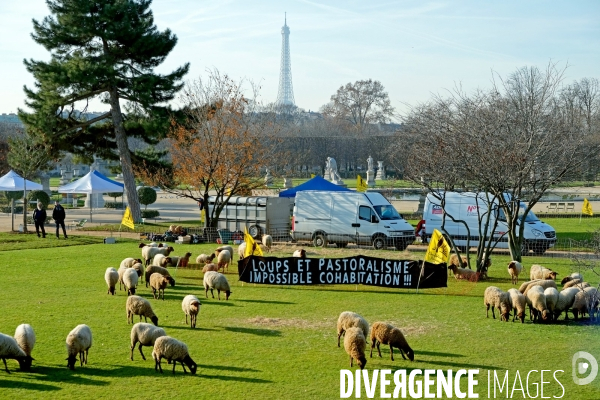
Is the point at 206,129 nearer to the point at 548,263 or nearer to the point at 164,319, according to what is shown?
the point at 548,263

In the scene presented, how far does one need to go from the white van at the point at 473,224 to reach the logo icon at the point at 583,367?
13939 mm

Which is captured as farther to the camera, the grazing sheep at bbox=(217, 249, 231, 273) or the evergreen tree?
the evergreen tree

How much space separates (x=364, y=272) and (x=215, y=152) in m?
16.2

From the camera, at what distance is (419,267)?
18984 mm

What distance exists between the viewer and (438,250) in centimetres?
1870

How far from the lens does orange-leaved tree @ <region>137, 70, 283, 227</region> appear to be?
33.2 meters

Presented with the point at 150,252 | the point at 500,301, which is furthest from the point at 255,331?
the point at 150,252

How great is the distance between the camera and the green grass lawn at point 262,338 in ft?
35.3

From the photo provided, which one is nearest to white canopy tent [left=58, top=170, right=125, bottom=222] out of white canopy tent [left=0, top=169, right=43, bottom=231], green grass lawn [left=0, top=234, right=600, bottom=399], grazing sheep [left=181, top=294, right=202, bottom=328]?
white canopy tent [left=0, top=169, right=43, bottom=231]

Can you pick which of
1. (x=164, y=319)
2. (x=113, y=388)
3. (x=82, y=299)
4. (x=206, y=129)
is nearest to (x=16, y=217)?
(x=206, y=129)

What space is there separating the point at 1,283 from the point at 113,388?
1153cm

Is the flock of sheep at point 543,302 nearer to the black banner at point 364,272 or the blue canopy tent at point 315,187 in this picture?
the black banner at point 364,272

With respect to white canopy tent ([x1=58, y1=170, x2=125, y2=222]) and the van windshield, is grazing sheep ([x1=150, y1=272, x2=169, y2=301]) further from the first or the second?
white canopy tent ([x1=58, y1=170, x2=125, y2=222])

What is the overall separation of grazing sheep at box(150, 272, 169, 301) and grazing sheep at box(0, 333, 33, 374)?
6.24m
